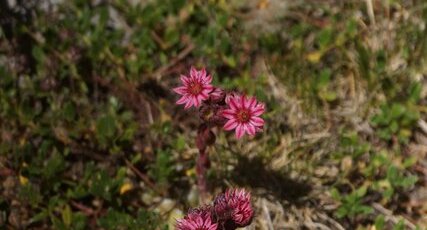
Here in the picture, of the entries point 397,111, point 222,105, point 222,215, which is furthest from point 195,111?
point 222,215

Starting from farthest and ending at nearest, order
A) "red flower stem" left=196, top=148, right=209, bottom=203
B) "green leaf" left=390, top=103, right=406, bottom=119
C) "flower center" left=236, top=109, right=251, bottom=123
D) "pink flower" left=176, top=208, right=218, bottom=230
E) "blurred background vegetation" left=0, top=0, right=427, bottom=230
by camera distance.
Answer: "green leaf" left=390, top=103, right=406, bottom=119, "blurred background vegetation" left=0, top=0, right=427, bottom=230, "red flower stem" left=196, top=148, right=209, bottom=203, "flower center" left=236, top=109, right=251, bottom=123, "pink flower" left=176, top=208, right=218, bottom=230

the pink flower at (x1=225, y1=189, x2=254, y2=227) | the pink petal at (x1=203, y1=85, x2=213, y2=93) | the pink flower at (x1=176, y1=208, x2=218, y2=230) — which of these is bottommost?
the pink flower at (x1=176, y1=208, x2=218, y2=230)

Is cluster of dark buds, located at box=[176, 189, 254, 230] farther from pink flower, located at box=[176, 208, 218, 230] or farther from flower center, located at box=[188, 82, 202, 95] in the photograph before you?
flower center, located at box=[188, 82, 202, 95]

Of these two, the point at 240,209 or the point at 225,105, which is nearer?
the point at 240,209

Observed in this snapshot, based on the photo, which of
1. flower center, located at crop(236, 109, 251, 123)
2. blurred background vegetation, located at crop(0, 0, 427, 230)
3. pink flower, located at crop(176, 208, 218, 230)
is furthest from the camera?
blurred background vegetation, located at crop(0, 0, 427, 230)

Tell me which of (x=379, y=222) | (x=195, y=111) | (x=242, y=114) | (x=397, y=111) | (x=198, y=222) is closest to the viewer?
(x=198, y=222)

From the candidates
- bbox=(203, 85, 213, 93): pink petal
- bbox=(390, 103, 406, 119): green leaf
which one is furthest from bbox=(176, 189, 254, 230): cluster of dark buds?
bbox=(390, 103, 406, 119): green leaf

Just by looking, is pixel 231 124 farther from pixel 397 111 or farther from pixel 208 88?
pixel 397 111
